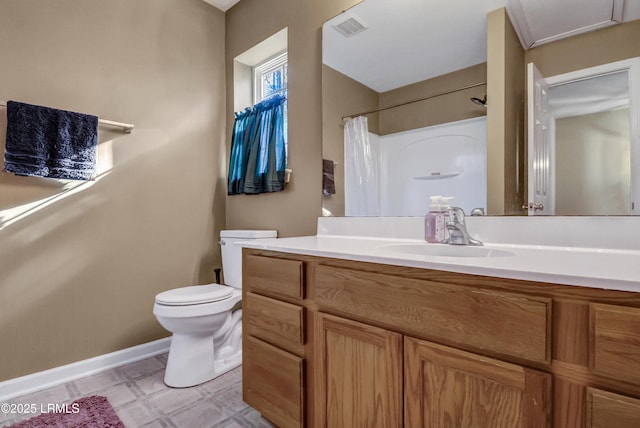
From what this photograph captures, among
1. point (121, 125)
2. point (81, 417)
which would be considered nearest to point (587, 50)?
point (121, 125)

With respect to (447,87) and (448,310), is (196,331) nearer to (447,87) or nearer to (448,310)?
(448,310)

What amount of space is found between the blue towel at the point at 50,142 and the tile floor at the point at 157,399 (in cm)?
116

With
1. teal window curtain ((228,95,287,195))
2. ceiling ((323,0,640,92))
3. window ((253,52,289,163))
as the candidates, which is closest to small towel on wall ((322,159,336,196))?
teal window curtain ((228,95,287,195))

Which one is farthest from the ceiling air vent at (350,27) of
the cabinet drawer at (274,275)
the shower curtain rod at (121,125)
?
the shower curtain rod at (121,125)

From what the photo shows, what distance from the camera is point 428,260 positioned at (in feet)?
2.72

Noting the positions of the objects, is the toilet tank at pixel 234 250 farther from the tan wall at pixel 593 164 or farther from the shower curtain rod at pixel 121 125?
the tan wall at pixel 593 164

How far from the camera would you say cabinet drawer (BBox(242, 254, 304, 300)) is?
3.85 feet

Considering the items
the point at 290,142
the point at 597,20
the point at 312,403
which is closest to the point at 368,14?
the point at 290,142

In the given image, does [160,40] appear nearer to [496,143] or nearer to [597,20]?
[496,143]

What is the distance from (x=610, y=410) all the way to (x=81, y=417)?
1.92 meters

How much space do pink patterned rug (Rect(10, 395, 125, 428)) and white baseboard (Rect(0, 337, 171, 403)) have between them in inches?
11.9

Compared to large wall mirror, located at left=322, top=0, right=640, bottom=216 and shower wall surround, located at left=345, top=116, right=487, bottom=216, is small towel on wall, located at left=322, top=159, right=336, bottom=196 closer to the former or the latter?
large wall mirror, located at left=322, top=0, right=640, bottom=216

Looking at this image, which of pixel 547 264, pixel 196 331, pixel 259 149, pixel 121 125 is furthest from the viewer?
pixel 259 149

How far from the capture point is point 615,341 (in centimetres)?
58
